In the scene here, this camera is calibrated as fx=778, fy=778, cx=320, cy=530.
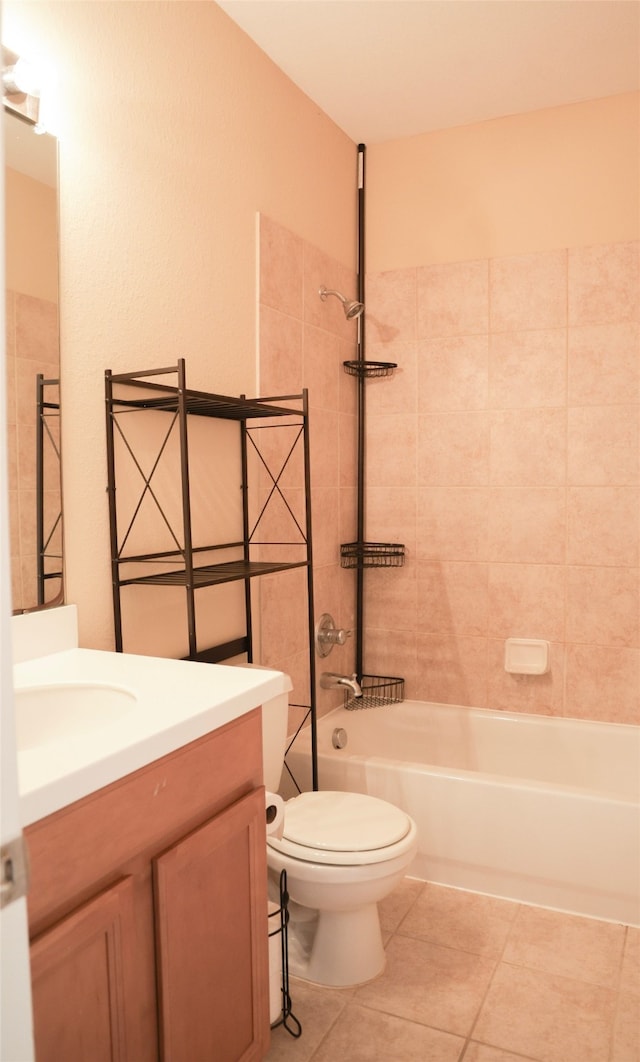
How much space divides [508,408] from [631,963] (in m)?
1.88

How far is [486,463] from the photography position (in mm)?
3049

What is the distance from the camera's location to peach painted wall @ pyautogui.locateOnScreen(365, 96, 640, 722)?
284cm

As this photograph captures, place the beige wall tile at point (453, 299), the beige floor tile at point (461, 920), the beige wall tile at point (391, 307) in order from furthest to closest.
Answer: the beige wall tile at point (391, 307)
the beige wall tile at point (453, 299)
the beige floor tile at point (461, 920)

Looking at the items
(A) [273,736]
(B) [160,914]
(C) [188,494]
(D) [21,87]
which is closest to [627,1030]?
(A) [273,736]

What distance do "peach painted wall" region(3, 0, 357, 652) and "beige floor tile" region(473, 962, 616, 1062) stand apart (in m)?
1.20

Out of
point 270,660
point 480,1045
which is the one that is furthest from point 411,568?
point 480,1045

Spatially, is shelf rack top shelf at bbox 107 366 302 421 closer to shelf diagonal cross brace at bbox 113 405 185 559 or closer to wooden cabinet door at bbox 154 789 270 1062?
shelf diagonal cross brace at bbox 113 405 185 559

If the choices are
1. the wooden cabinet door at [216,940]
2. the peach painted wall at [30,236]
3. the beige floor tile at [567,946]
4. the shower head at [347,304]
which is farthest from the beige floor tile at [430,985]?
the shower head at [347,304]

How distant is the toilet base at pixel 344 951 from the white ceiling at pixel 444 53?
253 cm

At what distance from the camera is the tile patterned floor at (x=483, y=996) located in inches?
68.6

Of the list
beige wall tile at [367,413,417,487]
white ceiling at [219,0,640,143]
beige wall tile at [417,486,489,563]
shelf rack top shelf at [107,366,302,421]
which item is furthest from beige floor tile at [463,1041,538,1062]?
white ceiling at [219,0,640,143]

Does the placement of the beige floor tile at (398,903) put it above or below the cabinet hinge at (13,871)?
below

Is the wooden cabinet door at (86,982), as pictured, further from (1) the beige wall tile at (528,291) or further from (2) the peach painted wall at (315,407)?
(1) the beige wall tile at (528,291)

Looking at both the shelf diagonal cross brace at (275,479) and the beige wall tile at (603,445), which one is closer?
the shelf diagonal cross brace at (275,479)
